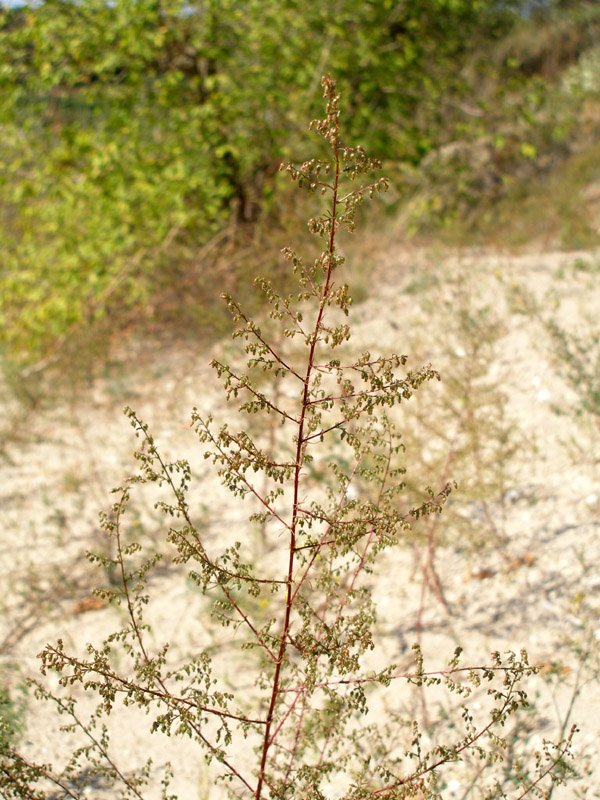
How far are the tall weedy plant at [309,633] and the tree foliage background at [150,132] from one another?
4.90ft

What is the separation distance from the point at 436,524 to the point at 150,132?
432cm

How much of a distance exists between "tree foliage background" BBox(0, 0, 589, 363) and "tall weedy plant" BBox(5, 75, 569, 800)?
4.90 ft

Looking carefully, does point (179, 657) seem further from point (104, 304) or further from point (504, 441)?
point (104, 304)

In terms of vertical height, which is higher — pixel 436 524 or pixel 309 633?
pixel 436 524

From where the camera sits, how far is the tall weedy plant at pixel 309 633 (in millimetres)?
1394

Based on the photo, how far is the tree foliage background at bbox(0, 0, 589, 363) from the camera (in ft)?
17.9

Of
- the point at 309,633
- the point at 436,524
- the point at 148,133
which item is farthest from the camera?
the point at 148,133

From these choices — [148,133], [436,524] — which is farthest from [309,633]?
[148,133]

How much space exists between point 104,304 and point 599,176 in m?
4.87

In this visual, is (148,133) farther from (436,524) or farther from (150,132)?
(436,524)

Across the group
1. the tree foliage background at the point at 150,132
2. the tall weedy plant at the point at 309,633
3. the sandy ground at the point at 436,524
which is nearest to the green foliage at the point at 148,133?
the tree foliage background at the point at 150,132

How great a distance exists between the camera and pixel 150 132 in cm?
588

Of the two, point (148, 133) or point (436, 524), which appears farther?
point (148, 133)

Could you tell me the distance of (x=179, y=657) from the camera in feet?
10.2
